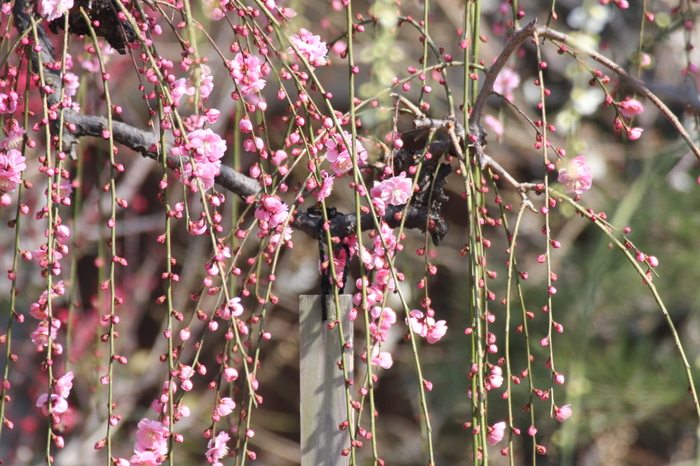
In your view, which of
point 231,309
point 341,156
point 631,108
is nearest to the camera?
point 231,309

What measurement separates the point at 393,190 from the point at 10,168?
45cm

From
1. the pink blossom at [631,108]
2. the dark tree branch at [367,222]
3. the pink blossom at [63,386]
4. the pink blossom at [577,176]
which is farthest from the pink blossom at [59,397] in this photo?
the pink blossom at [631,108]

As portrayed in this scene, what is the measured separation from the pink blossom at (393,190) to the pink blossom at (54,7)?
407mm

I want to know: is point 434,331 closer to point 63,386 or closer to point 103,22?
point 63,386

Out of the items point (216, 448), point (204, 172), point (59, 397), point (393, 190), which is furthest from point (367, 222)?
point (59, 397)

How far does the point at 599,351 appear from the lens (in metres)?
2.04

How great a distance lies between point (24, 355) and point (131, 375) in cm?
43

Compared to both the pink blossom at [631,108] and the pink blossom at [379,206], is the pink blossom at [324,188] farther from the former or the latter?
the pink blossom at [631,108]

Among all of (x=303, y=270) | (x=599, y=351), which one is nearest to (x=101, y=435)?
(x=303, y=270)

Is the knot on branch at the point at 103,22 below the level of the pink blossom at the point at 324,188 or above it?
above

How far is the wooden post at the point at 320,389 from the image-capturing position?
2.77 feet

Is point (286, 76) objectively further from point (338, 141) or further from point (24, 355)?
point (24, 355)

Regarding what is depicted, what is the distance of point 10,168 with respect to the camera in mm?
761

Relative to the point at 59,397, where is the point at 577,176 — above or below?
above
